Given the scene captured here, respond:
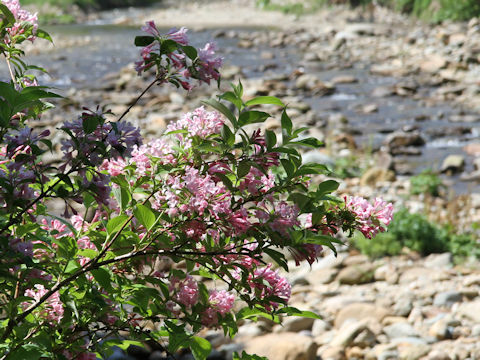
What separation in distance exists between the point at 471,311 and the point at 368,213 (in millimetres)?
2309

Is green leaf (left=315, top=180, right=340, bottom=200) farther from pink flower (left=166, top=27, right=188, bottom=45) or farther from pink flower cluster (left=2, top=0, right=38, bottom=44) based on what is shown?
pink flower cluster (left=2, top=0, right=38, bottom=44)

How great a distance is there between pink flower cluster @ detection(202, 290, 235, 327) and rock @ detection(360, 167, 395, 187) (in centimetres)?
457

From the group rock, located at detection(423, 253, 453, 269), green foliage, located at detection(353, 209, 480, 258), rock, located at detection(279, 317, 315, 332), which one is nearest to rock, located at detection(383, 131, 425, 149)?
green foliage, located at detection(353, 209, 480, 258)

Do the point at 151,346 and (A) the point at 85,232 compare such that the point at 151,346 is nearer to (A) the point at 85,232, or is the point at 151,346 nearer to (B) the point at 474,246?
(A) the point at 85,232

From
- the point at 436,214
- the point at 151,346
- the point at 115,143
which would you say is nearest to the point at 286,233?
the point at 115,143

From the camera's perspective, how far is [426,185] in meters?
5.63

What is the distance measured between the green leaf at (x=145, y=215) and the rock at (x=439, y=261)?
3.30 meters

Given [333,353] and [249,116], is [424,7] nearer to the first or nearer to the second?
[333,353]

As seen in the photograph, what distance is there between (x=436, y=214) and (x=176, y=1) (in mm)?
27427

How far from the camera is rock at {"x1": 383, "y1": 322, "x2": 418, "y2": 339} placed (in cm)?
325

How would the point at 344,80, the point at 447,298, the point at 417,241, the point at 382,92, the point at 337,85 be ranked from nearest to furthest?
the point at 447,298 < the point at 417,241 < the point at 382,92 < the point at 337,85 < the point at 344,80

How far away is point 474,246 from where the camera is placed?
4.39 meters

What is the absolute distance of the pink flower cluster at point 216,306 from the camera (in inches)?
59.2

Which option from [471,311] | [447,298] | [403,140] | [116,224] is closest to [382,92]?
[403,140]
